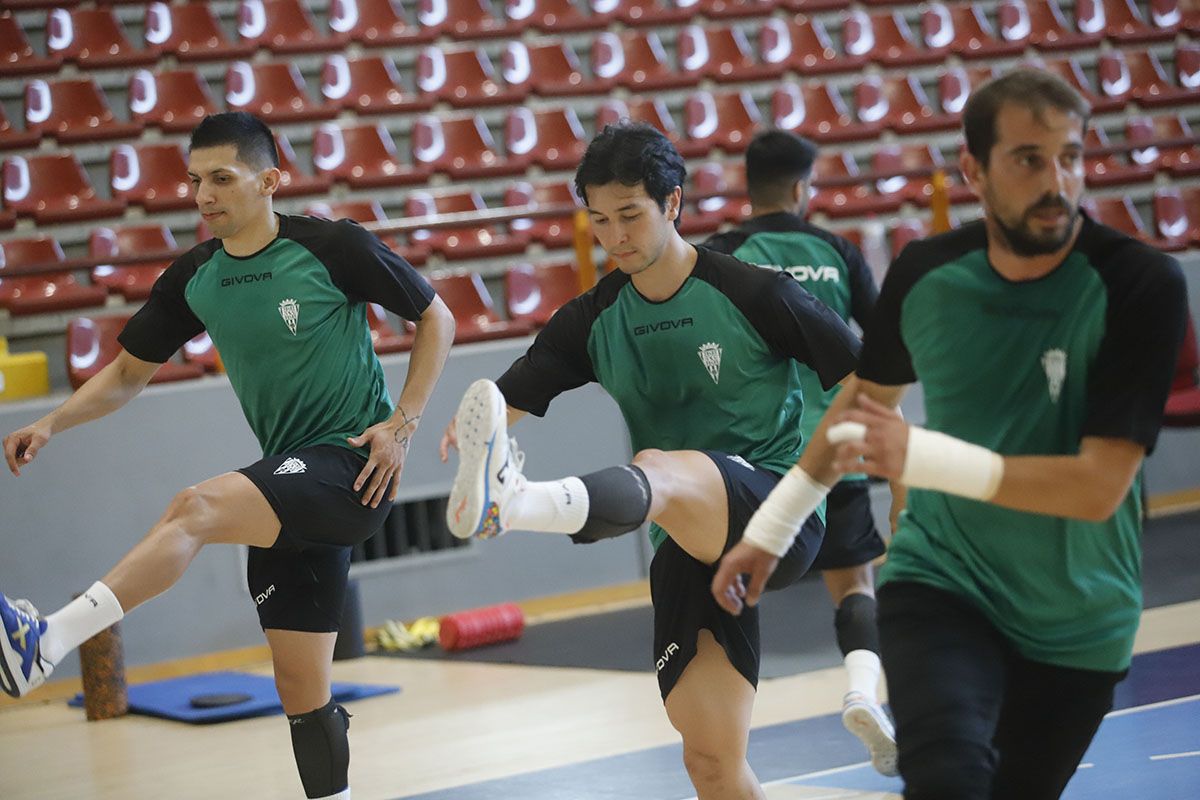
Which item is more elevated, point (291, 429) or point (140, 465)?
point (291, 429)

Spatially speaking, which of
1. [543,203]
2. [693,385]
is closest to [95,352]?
[543,203]

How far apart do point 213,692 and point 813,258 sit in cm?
373

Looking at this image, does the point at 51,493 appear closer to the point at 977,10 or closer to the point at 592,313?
the point at 592,313

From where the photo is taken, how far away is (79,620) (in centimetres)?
→ 376

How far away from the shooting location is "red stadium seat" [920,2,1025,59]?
14.3m

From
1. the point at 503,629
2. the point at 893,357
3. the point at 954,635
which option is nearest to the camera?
the point at 954,635

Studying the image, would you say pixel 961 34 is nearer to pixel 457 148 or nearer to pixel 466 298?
pixel 457 148

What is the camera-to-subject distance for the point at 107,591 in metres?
3.82

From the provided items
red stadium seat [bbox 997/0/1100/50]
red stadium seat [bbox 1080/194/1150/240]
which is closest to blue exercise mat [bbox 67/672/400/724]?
red stadium seat [bbox 1080/194/1150/240]

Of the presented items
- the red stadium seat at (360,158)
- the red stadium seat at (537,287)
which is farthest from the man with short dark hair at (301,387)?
the red stadium seat at (360,158)

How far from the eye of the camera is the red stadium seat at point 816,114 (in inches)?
512

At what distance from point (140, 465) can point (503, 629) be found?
6.85 feet

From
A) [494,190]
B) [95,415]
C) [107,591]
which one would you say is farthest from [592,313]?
[494,190]

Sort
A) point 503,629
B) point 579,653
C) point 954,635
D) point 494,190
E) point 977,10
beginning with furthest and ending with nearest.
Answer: point 977,10 → point 494,190 → point 503,629 → point 579,653 → point 954,635
